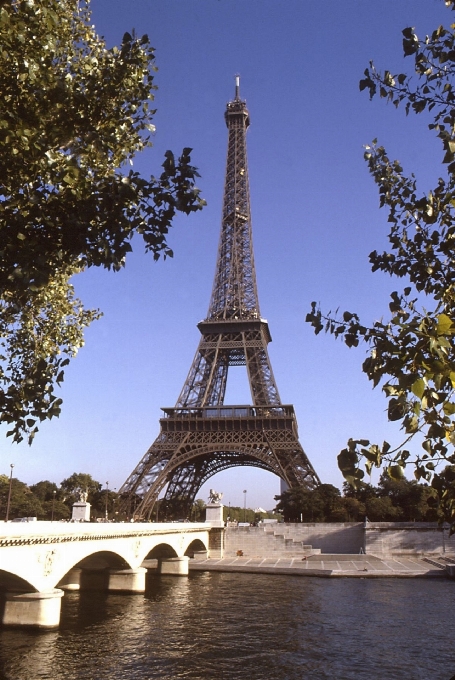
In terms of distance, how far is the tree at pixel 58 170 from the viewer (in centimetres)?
991

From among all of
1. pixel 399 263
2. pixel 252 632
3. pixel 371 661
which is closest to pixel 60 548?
pixel 252 632

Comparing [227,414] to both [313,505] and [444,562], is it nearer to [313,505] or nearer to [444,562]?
[313,505]

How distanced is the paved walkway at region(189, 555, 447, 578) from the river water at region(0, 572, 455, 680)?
24.2 ft

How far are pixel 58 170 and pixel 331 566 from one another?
1801 inches

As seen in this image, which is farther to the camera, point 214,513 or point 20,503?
point 20,503

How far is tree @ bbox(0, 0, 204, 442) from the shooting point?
9.91 m

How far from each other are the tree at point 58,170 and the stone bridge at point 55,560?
12.3 meters

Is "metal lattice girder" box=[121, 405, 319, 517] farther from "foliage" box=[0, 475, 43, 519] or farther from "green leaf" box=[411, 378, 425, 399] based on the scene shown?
"green leaf" box=[411, 378, 425, 399]

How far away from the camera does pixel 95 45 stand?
48.1 feet

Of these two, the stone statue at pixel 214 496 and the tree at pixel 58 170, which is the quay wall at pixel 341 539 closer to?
the stone statue at pixel 214 496

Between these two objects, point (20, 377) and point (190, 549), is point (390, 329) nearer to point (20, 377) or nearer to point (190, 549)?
point (20, 377)

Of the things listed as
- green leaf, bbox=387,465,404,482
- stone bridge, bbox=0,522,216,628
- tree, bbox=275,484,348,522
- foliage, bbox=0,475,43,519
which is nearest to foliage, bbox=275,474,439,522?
tree, bbox=275,484,348,522

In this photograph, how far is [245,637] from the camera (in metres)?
23.5

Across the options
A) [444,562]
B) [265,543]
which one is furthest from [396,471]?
[265,543]
